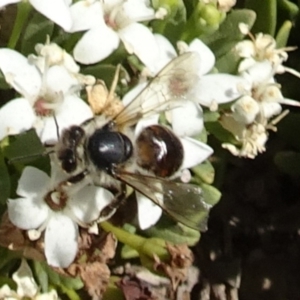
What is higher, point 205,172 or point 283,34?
point 283,34

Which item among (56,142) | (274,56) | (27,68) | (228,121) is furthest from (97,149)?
(274,56)

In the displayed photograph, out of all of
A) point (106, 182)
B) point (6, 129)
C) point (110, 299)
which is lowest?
point (110, 299)

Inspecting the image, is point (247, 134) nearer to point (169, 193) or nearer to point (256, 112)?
point (256, 112)

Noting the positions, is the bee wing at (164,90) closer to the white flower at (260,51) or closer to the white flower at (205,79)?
the white flower at (205,79)

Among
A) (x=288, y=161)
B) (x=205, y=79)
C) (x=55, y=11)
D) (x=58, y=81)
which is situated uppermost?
(x=55, y=11)

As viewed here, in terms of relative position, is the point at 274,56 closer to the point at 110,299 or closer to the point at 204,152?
the point at 204,152

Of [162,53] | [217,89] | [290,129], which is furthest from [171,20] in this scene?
[290,129]
